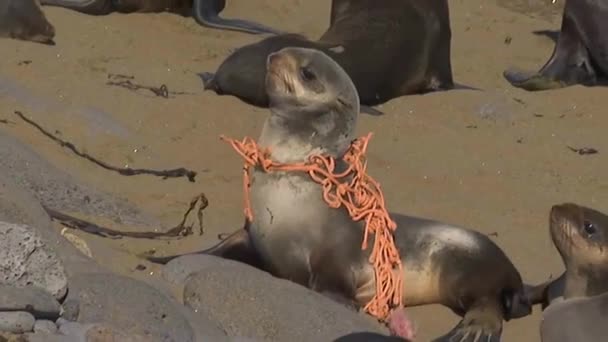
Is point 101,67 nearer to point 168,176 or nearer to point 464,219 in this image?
point 168,176

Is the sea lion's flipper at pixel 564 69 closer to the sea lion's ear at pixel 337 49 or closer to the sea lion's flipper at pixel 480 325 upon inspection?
the sea lion's ear at pixel 337 49

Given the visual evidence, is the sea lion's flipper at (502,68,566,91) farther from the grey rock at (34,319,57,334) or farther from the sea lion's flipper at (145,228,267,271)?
the grey rock at (34,319,57,334)

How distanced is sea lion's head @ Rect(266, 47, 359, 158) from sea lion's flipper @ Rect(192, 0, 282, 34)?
3681 millimetres

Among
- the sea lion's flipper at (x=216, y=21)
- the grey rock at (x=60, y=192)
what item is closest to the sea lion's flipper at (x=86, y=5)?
the sea lion's flipper at (x=216, y=21)

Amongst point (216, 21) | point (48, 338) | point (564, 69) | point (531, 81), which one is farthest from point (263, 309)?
point (216, 21)

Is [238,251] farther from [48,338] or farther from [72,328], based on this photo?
[48,338]

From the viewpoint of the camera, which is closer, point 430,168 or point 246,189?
point 246,189

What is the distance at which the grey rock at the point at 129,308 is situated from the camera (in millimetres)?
4625

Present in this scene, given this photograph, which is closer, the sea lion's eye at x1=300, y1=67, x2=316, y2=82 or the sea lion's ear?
the sea lion's eye at x1=300, y1=67, x2=316, y2=82

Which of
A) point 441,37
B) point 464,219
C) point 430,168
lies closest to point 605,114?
point 441,37

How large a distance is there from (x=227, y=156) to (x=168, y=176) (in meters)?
0.45

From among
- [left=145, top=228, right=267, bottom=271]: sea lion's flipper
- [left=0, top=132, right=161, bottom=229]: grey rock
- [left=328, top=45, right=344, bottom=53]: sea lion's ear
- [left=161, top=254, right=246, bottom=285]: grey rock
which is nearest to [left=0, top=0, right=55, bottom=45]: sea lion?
[left=328, top=45, right=344, bottom=53]: sea lion's ear

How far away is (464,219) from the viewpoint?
6.54 metres

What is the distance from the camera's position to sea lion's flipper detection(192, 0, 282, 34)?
31.4 ft
